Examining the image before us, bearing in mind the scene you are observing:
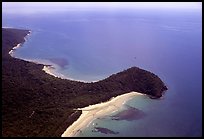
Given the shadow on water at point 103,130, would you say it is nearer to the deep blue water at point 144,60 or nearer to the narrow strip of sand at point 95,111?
the deep blue water at point 144,60

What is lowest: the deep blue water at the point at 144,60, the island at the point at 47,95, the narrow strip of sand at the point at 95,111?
the deep blue water at the point at 144,60

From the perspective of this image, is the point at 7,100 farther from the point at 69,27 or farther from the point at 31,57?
the point at 69,27

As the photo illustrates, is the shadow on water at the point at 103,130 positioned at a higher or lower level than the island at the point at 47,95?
lower

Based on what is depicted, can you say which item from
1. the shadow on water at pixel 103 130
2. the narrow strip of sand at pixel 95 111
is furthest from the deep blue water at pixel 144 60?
the narrow strip of sand at pixel 95 111

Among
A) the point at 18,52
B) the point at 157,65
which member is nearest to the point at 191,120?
the point at 157,65

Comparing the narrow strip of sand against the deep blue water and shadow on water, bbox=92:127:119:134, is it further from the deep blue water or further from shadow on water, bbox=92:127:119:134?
shadow on water, bbox=92:127:119:134

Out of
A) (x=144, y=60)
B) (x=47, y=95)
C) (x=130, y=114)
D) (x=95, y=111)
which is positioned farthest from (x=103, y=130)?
(x=144, y=60)

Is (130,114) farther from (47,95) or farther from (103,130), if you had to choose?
(47,95)

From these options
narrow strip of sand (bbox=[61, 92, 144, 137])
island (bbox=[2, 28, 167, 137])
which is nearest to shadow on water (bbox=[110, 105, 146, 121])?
narrow strip of sand (bbox=[61, 92, 144, 137])

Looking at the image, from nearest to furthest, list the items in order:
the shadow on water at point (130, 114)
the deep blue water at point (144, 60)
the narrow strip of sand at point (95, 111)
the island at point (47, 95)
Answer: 1. the island at point (47, 95)
2. the narrow strip of sand at point (95, 111)
3. the deep blue water at point (144, 60)
4. the shadow on water at point (130, 114)
